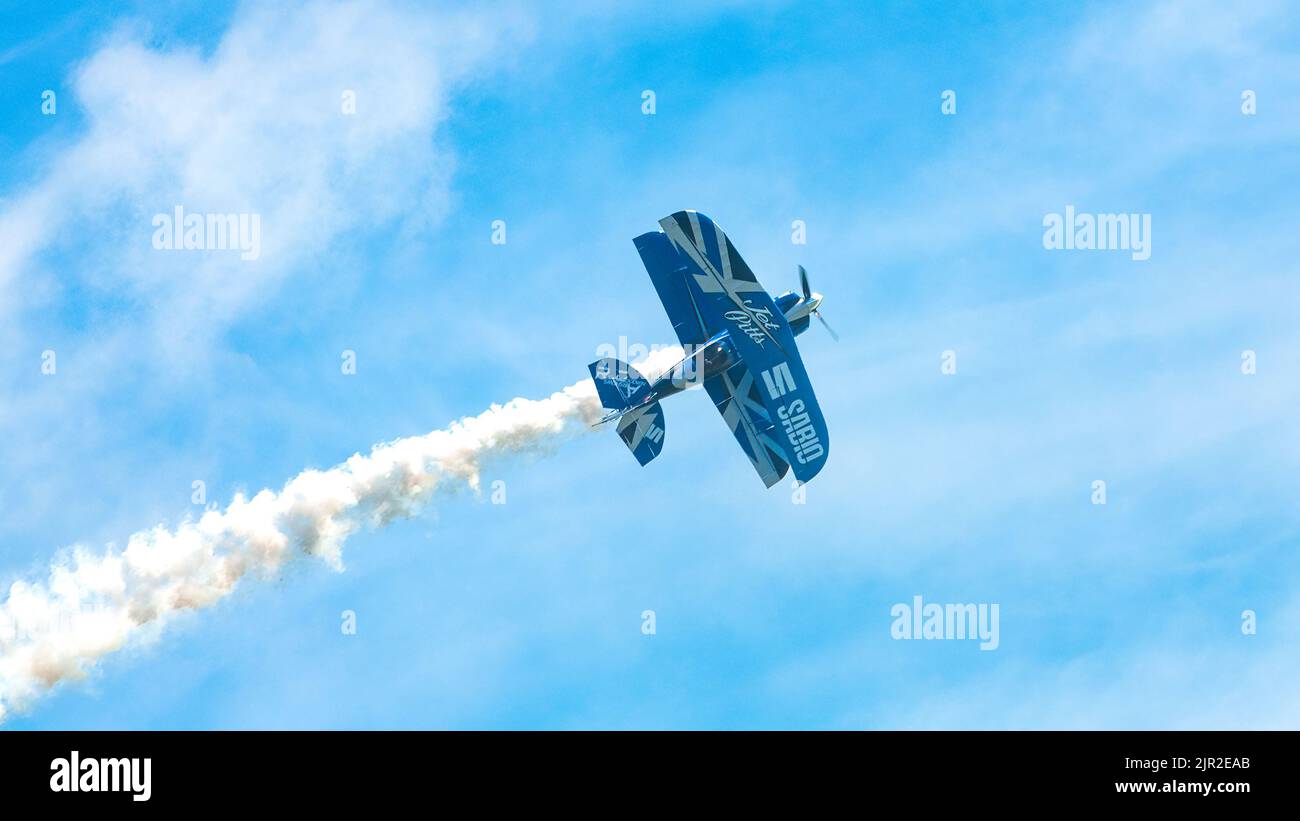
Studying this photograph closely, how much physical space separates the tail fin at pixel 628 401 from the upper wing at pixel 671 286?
2361 mm

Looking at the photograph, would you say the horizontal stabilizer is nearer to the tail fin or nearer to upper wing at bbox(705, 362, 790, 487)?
the tail fin

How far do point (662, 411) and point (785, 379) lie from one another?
416cm

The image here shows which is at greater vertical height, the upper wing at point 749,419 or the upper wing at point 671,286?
the upper wing at point 671,286

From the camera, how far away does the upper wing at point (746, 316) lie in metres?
53.1

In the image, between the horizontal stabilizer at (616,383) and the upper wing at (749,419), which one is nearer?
the horizontal stabilizer at (616,383)

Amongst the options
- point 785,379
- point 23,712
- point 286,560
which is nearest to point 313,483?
point 286,560

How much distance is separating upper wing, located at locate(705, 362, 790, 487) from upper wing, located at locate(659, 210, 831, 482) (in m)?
0.30

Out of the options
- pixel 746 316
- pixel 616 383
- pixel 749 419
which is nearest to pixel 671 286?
pixel 746 316

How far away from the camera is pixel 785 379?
177 feet

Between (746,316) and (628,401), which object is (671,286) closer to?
(746,316)

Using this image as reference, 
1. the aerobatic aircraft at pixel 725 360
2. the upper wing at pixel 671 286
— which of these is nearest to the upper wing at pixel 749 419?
the aerobatic aircraft at pixel 725 360

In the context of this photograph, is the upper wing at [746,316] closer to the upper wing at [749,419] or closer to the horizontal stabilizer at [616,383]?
the upper wing at [749,419]
